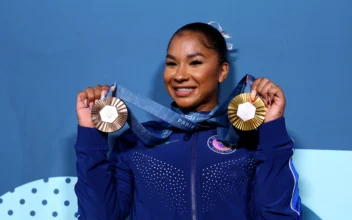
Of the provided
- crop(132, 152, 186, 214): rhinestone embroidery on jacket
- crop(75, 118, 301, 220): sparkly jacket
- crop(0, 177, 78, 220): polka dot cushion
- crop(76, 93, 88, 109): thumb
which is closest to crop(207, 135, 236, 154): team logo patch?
crop(75, 118, 301, 220): sparkly jacket

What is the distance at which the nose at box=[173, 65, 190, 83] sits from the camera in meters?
1.38

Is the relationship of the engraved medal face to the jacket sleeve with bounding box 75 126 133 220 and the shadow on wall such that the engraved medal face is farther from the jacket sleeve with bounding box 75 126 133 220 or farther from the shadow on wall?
the shadow on wall

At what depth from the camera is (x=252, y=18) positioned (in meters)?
1.62

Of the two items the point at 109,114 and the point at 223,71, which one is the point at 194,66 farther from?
the point at 109,114

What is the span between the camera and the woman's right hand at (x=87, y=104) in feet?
4.47

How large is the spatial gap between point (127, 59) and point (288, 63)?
488mm

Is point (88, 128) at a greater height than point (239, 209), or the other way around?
point (88, 128)

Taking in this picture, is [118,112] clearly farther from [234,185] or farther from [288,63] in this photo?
[288,63]

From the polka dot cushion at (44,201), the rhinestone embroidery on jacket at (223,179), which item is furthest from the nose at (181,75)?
the polka dot cushion at (44,201)

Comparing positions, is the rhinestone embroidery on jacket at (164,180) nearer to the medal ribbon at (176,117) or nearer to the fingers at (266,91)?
the medal ribbon at (176,117)

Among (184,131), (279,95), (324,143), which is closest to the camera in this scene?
(279,95)

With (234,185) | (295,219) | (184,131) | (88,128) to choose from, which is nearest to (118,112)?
Answer: (88,128)

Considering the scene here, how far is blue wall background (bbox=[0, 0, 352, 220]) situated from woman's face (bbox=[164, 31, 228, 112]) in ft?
0.71

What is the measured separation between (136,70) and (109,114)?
0.37 m
